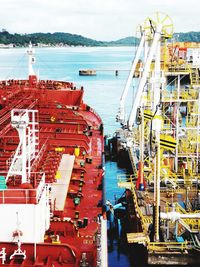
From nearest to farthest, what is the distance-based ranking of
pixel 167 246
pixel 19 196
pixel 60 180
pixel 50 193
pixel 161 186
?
pixel 19 196, pixel 50 193, pixel 167 246, pixel 60 180, pixel 161 186

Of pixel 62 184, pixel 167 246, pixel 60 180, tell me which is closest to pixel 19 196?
pixel 62 184

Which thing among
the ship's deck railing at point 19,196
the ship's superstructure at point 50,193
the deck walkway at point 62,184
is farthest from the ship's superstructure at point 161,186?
the ship's deck railing at point 19,196

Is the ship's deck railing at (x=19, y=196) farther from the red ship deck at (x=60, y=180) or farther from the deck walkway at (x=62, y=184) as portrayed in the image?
the deck walkway at (x=62, y=184)

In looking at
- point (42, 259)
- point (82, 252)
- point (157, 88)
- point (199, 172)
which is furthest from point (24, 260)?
point (199, 172)

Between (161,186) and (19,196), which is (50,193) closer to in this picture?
(19,196)

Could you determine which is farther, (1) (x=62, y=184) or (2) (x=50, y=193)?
(1) (x=62, y=184)

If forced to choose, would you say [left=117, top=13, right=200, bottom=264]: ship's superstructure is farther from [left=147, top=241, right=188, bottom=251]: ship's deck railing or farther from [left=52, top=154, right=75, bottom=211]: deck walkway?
[left=52, top=154, right=75, bottom=211]: deck walkway
